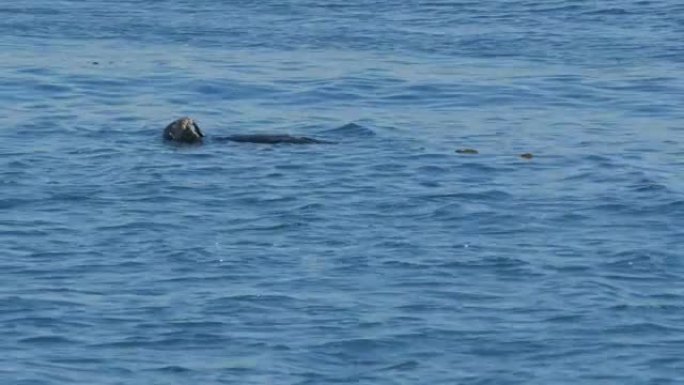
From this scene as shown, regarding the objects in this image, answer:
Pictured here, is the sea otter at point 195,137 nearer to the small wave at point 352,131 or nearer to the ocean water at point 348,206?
the ocean water at point 348,206

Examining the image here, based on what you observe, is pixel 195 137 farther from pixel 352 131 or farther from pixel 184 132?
pixel 352 131

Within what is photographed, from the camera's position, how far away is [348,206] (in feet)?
62.1

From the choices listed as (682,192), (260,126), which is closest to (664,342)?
(682,192)

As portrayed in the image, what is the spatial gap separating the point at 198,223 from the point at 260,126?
6430 millimetres

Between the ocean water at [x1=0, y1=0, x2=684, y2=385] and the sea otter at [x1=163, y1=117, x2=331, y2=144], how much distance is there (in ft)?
0.60

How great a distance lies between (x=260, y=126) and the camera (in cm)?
2448

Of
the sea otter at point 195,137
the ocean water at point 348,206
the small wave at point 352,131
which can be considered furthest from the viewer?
the small wave at point 352,131

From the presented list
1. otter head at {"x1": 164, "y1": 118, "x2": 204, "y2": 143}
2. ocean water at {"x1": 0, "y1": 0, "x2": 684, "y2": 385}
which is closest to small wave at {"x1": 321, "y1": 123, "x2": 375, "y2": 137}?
ocean water at {"x1": 0, "y1": 0, "x2": 684, "y2": 385}

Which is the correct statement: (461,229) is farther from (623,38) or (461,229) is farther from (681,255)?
(623,38)

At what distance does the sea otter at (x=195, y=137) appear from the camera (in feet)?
74.2

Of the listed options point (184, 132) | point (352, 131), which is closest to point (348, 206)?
point (184, 132)

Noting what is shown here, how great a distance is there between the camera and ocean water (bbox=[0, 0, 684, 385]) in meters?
13.9

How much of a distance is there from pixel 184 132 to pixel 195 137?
0.18 meters

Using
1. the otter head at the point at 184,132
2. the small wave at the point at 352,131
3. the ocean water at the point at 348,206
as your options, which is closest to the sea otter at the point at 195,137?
the otter head at the point at 184,132
